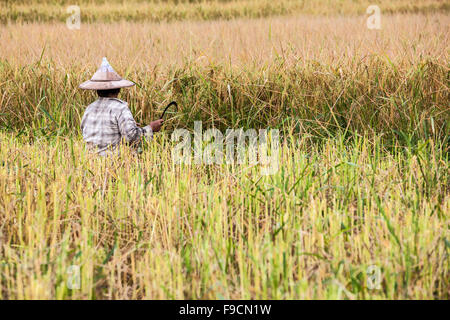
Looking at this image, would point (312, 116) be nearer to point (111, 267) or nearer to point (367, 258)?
point (367, 258)

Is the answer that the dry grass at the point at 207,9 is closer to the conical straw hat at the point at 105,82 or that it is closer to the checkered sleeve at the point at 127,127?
the conical straw hat at the point at 105,82

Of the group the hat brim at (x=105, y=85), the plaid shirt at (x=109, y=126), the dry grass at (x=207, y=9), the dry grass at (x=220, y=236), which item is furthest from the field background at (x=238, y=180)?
the dry grass at (x=207, y=9)

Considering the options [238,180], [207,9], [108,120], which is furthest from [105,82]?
[207,9]

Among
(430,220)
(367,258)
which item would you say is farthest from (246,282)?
(430,220)

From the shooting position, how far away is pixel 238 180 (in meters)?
2.29

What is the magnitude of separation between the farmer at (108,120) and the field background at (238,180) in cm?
16

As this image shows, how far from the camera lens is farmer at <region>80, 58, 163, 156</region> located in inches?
111

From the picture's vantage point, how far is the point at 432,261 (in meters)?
1.61

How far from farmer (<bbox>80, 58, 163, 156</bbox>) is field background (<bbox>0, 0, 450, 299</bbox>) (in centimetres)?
16

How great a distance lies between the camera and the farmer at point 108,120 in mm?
2826

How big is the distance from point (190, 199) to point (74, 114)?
6.06 feet

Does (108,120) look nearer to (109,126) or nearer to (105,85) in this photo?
(109,126)

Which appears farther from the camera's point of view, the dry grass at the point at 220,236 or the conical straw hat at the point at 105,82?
the conical straw hat at the point at 105,82

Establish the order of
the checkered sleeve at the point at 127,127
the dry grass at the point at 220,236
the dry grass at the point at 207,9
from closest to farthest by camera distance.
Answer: the dry grass at the point at 220,236 < the checkered sleeve at the point at 127,127 < the dry grass at the point at 207,9
